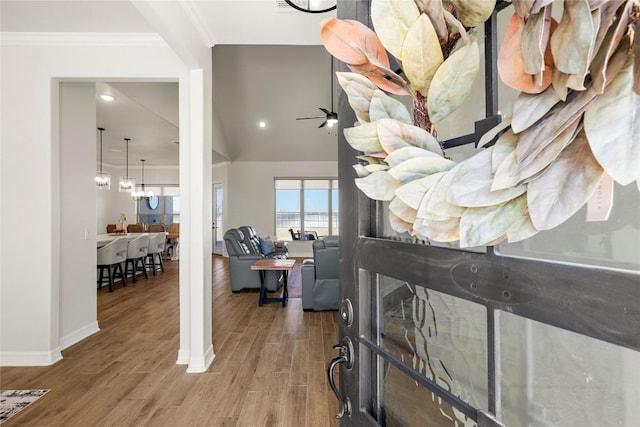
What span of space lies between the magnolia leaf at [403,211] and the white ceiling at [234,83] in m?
2.19

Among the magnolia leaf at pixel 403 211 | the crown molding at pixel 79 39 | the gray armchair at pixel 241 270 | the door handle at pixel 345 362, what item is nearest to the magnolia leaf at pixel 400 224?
the magnolia leaf at pixel 403 211

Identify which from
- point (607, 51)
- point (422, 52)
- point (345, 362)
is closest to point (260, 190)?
point (345, 362)

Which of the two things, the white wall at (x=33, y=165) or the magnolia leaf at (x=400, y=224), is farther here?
the white wall at (x=33, y=165)

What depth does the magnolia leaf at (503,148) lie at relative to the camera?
13.9 inches

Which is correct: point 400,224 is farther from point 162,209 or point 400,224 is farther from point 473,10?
point 162,209

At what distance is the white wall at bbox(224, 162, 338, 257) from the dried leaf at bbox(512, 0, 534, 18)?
28.8 ft

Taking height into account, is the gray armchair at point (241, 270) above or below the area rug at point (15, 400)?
above

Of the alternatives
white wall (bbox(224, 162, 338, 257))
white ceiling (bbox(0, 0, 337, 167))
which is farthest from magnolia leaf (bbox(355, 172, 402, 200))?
white wall (bbox(224, 162, 338, 257))

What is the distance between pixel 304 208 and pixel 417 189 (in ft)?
29.7

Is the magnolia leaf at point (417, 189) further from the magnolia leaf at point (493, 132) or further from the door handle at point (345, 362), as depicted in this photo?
the door handle at point (345, 362)

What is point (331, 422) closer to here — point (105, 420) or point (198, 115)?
point (105, 420)

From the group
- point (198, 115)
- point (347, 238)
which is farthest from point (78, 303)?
point (347, 238)

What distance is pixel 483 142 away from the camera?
0.41m

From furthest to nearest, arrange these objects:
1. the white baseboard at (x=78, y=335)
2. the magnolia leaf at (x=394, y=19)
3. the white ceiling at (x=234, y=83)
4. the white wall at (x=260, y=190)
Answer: the white wall at (x=260, y=190)
the white baseboard at (x=78, y=335)
the white ceiling at (x=234, y=83)
the magnolia leaf at (x=394, y=19)
